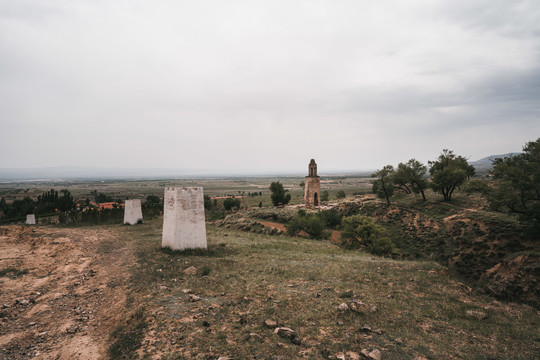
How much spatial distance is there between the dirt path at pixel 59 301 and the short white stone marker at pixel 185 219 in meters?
2.57

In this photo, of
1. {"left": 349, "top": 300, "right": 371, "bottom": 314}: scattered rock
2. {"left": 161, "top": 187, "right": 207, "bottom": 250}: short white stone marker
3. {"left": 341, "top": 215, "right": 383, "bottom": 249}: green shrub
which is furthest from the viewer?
{"left": 341, "top": 215, "right": 383, "bottom": 249}: green shrub

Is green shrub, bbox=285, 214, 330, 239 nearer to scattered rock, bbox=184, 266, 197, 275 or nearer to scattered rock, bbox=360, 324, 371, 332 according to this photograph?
scattered rock, bbox=184, 266, 197, 275

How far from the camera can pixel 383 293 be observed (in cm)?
858

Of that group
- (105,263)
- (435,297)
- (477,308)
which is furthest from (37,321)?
(477,308)

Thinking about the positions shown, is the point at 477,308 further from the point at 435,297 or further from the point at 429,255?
the point at 429,255

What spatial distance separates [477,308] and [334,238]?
2210cm

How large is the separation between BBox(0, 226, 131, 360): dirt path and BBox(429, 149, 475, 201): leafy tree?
35.0 metres

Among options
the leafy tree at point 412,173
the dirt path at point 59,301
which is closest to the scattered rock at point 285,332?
the dirt path at point 59,301

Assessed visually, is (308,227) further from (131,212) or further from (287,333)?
(287,333)

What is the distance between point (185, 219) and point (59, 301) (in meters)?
6.55

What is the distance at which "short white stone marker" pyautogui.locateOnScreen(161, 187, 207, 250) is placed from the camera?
44.1 feet

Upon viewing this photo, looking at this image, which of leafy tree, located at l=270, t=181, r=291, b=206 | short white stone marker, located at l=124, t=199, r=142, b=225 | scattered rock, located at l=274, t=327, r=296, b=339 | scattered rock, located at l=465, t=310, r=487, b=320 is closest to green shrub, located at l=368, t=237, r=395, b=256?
scattered rock, located at l=465, t=310, r=487, b=320

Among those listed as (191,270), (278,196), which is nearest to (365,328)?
(191,270)

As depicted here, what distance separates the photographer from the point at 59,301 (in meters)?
7.56
